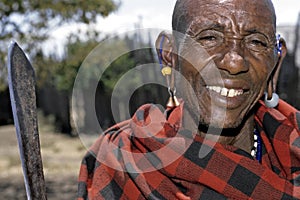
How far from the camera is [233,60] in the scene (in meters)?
1.10

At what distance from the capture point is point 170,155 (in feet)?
4.08

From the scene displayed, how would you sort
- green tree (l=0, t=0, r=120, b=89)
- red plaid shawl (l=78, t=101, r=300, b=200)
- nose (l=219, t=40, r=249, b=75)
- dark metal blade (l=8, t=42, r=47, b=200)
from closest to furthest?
dark metal blade (l=8, t=42, r=47, b=200), nose (l=219, t=40, r=249, b=75), red plaid shawl (l=78, t=101, r=300, b=200), green tree (l=0, t=0, r=120, b=89)

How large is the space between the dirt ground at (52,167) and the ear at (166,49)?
5.42 metres

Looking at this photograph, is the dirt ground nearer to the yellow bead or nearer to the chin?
the yellow bead

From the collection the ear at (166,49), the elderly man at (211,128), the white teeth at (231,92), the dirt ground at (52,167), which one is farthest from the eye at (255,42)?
the dirt ground at (52,167)

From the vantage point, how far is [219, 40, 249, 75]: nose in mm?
1096

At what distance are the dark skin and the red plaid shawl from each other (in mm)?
96

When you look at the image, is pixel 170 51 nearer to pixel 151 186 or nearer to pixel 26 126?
pixel 151 186

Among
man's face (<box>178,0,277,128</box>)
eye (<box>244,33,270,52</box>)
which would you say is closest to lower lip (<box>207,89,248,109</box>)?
man's face (<box>178,0,277,128</box>)

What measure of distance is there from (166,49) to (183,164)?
293mm

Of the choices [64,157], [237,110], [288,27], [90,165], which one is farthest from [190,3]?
[64,157]

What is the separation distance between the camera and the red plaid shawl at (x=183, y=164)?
1219 millimetres

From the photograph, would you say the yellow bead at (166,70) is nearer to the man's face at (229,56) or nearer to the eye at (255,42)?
the man's face at (229,56)

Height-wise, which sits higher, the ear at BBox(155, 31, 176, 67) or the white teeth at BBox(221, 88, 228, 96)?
the ear at BBox(155, 31, 176, 67)
